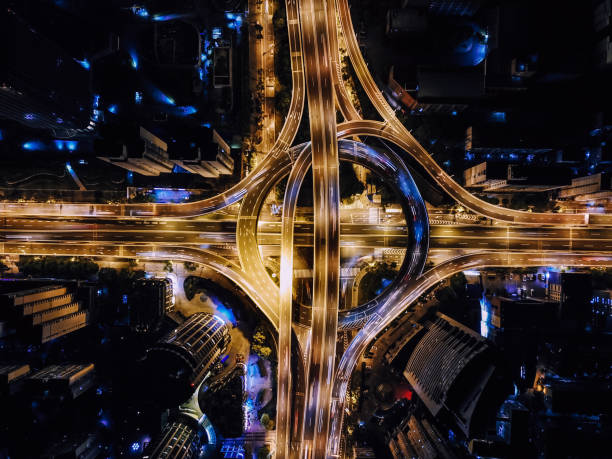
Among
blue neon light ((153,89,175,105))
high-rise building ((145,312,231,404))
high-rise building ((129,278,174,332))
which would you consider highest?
blue neon light ((153,89,175,105))

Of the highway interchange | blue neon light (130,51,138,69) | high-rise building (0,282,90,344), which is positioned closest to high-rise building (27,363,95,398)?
high-rise building (0,282,90,344)

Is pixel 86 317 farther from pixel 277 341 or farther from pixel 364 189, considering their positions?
pixel 364 189

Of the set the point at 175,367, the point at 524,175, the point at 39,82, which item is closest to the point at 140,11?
the point at 39,82

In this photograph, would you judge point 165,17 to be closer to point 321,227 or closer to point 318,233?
point 321,227

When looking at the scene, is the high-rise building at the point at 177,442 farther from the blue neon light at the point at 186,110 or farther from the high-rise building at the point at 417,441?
the blue neon light at the point at 186,110

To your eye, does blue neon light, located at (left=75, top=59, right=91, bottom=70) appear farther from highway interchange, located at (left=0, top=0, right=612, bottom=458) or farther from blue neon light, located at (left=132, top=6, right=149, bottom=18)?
highway interchange, located at (left=0, top=0, right=612, bottom=458)

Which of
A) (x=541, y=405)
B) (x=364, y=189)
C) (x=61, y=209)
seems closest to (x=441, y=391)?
(x=541, y=405)
